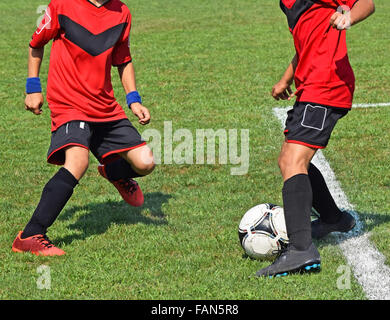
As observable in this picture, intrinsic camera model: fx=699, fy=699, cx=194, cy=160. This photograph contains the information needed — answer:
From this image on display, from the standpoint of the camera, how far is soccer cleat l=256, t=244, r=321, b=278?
4406 millimetres

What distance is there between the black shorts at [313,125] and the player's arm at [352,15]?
0.58 meters

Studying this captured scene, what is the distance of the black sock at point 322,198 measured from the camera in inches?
200

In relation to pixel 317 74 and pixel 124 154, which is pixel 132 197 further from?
pixel 317 74

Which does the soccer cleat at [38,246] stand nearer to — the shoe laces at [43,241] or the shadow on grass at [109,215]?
the shoe laces at [43,241]

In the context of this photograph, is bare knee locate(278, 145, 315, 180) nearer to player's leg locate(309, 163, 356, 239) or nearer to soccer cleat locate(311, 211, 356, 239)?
player's leg locate(309, 163, 356, 239)

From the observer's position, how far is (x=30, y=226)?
5.00m

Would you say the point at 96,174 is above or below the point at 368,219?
below

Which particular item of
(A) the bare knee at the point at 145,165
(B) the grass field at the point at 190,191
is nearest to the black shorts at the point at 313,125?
(B) the grass field at the point at 190,191

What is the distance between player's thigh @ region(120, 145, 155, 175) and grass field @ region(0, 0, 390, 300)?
47 centimetres

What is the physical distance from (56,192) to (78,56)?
3.43 feet

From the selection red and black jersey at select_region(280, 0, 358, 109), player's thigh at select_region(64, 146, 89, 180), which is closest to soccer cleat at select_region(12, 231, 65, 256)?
player's thigh at select_region(64, 146, 89, 180)

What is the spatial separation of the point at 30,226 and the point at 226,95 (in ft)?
17.2

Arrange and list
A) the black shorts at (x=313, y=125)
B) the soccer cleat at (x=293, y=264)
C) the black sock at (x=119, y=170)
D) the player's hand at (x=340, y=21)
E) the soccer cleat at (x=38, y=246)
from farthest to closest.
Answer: the black sock at (x=119, y=170) → the soccer cleat at (x=38, y=246) → the black shorts at (x=313, y=125) → the soccer cleat at (x=293, y=264) → the player's hand at (x=340, y=21)
